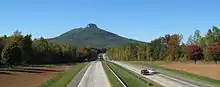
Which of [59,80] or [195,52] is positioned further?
[195,52]

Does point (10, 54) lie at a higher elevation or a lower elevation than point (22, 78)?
higher

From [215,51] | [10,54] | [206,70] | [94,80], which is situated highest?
[215,51]

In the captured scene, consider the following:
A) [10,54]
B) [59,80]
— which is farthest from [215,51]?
[59,80]

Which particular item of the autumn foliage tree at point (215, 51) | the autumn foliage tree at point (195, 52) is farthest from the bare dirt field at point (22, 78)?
the autumn foliage tree at point (195, 52)

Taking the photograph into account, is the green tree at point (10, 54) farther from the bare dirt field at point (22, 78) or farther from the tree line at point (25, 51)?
the bare dirt field at point (22, 78)

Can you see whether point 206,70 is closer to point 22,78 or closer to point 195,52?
point 22,78

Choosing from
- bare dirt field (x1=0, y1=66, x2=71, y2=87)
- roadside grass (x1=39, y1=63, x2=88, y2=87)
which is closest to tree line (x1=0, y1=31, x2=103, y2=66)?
bare dirt field (x1=0, y1=66, x2=71, y2=87)

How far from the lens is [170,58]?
190875 millimetres

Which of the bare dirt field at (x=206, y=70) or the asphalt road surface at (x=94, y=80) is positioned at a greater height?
the bare dirt field at (x=206, y=70)


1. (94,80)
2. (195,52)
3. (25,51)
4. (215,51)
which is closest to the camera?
(94,80)

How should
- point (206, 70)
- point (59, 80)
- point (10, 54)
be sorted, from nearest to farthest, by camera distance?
point (59, 80), point (206, 70), point (10, 54)

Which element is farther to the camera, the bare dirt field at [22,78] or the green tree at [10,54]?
the green tree at [10,54]

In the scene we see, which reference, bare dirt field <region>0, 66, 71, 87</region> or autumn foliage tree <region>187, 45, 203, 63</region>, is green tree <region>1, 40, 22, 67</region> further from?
autumn foliage tree <region>187, 45, 203, 63</region>

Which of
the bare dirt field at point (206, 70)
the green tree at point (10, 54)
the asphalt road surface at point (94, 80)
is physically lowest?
the asphalt road surface at point (94, 80)
